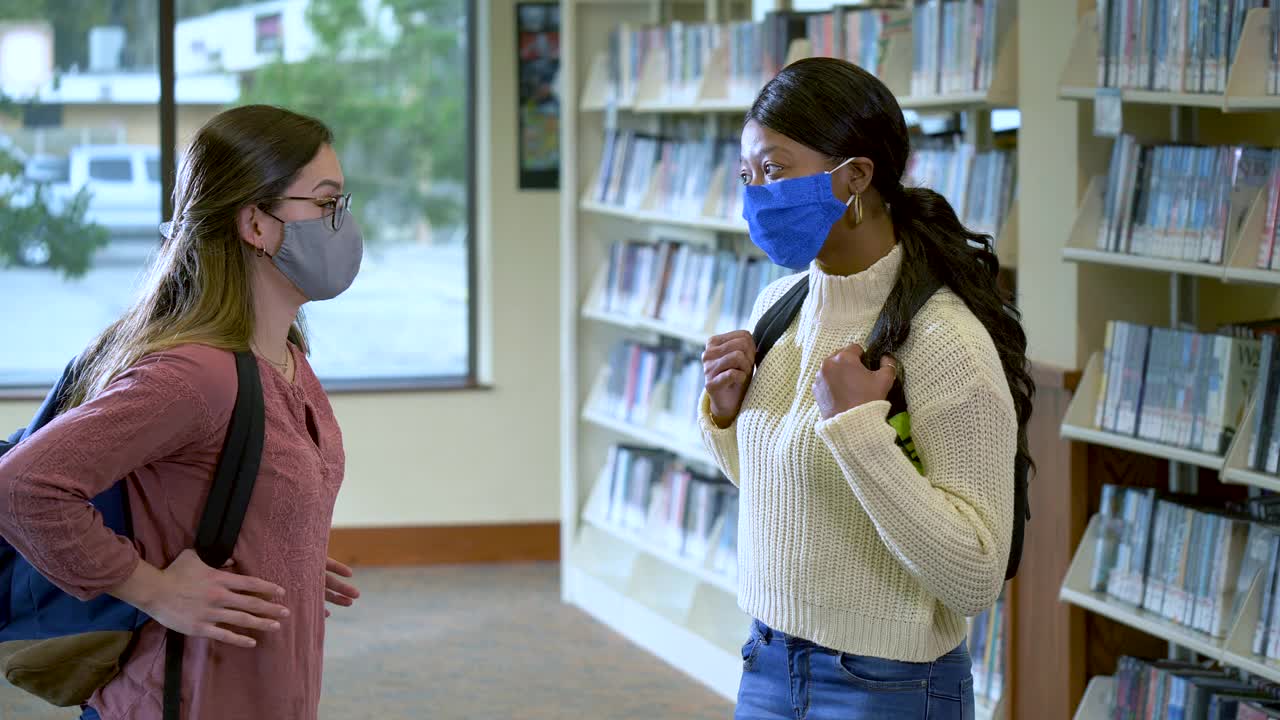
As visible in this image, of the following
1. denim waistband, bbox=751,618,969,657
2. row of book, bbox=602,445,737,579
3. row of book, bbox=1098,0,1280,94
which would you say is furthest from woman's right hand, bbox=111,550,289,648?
row of book, bbox=602,445,737,579

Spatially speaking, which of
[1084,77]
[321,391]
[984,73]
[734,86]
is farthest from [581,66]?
[321,391]

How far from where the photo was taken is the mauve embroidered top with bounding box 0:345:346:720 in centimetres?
166

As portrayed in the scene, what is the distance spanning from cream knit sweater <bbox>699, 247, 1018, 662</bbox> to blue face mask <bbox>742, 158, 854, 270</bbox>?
0.07 meters

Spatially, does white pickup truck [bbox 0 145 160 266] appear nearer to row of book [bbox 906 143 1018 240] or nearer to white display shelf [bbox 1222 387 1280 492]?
row of book [bbox 906 143 1018 240]

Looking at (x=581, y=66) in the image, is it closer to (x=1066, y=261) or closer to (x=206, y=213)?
(x=1066, y=261)

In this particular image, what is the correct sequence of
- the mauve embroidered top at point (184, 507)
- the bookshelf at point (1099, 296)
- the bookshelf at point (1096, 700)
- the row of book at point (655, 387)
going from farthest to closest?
1. the row of book at point (655, 387)
2. the bookshelf at point (1096, 700)
3. the bookshelf at point (1099, 296)
4. the mauve embroidered top at point (184, 507)

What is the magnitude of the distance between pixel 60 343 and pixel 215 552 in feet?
16.3

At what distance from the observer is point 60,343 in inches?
249

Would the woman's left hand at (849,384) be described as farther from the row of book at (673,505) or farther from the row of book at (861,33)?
the row of book at (673,505)

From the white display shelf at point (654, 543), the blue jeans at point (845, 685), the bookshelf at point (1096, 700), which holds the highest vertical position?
the blue jeans at point (845, 685)

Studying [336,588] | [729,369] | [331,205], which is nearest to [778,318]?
[729,369]

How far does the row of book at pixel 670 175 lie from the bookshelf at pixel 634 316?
0.04ft


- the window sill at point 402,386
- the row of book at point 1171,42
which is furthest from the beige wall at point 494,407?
the row of book at point 1171,42

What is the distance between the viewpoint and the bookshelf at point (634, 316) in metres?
4.94
